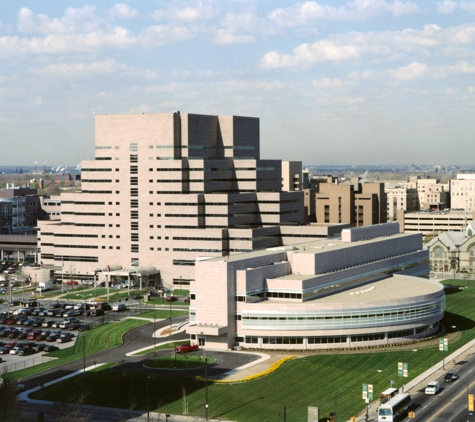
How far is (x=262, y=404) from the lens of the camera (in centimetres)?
11150

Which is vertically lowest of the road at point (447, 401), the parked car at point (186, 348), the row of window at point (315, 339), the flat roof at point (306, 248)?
the road at point (447, 401)

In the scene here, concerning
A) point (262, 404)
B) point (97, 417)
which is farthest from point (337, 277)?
point (97, 417)

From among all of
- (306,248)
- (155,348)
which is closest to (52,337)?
(155,348)

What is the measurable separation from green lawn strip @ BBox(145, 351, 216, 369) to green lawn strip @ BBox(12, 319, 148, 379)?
13.2 meters

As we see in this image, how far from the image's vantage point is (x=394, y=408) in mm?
102938

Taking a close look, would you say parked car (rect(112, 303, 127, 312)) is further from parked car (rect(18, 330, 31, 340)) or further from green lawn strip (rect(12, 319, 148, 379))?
parked car (rect(18, 330, 31, 340))

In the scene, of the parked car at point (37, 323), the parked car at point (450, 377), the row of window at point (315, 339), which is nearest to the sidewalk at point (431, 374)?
the parked car at point (450, 377)

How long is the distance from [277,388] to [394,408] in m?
20.0

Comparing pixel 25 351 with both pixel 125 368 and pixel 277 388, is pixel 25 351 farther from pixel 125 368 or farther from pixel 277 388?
pixel 277 388

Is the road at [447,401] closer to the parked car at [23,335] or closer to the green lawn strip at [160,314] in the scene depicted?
the green lawn strip at [160,314]

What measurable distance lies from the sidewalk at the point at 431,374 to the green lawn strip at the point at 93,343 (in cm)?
4985

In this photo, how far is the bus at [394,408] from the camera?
4013 inches

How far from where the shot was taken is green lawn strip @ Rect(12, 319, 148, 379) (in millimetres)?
133375

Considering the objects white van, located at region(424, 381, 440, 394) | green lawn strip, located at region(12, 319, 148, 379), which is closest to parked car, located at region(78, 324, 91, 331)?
green lawn strip, located at region(12, 319, 148, 379)
